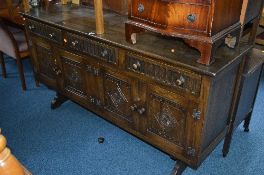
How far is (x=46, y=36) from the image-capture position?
2.48 metres

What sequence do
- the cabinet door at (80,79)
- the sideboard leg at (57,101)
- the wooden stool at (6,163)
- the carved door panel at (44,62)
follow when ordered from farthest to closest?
the sideboard leg at (57,101) → the carved door panel at (44,62) → the cabinet door at (80,79) → the wooden stool at (6,163)

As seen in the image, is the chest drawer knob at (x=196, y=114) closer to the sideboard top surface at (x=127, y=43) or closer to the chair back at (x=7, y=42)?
the sideboard top surface at (x=127, y=43)

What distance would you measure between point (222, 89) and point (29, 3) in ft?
6.33

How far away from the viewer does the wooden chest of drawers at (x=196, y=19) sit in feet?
4.93

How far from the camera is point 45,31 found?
2.46 meters

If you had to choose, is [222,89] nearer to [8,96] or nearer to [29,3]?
[29,3]

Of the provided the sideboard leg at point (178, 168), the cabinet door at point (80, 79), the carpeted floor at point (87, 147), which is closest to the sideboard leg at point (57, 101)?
the carpeted floor at point (87, 147)

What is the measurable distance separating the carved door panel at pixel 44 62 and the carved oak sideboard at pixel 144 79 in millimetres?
14

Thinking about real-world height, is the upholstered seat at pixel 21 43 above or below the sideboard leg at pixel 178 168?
above

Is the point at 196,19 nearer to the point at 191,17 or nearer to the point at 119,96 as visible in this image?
the point at 191,17

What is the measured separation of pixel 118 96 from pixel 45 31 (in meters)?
0.87

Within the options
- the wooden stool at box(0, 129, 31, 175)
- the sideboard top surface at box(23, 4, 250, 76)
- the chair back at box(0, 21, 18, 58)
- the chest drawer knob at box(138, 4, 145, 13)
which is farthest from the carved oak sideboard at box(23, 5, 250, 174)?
the wooden stool at box(0, 129, 31, 175)

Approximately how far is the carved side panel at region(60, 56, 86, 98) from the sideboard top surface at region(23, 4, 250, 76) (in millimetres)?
306

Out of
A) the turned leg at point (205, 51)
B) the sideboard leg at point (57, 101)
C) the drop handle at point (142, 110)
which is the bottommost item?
the sideboard leg at point (57, 101)
